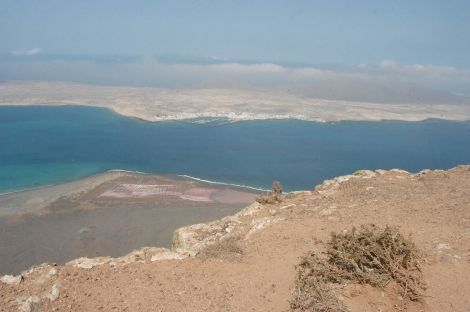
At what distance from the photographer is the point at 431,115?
296 ft

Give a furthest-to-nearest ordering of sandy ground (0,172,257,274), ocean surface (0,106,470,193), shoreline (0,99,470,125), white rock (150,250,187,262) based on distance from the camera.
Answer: shoreline (0,99,470,125), ocean surface (0,106,470,193), sandy ground (0,172,257,274), white rock (150,250,187,262)

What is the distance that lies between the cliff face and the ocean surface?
1019 inches

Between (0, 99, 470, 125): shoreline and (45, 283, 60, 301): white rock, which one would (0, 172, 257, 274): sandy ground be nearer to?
(45, 283, 60, 301): white rock

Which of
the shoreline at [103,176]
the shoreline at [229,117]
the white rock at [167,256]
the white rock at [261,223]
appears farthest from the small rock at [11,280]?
the shoreline at [229,117]

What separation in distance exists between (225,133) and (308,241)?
55189mm

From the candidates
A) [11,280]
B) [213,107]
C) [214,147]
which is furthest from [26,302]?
[213,107]

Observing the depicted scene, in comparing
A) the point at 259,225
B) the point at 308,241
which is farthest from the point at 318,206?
the point at 308,241

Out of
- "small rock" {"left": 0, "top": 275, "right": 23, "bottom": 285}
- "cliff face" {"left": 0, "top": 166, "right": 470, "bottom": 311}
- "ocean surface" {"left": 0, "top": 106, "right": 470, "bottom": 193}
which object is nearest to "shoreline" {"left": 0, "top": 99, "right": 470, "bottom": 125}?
"ocean surface" {"left": 0, "top": 106, "right": 470, "bottom": 193}

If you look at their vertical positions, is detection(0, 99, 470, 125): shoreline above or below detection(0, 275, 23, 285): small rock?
below

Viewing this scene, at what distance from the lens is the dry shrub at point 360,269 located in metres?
5.38

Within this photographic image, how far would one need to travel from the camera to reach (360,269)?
19.0 ft

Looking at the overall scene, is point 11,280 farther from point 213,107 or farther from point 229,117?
point 213,107

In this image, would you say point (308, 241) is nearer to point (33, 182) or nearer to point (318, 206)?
point (318, 206)

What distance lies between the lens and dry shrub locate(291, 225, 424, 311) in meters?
5.38
